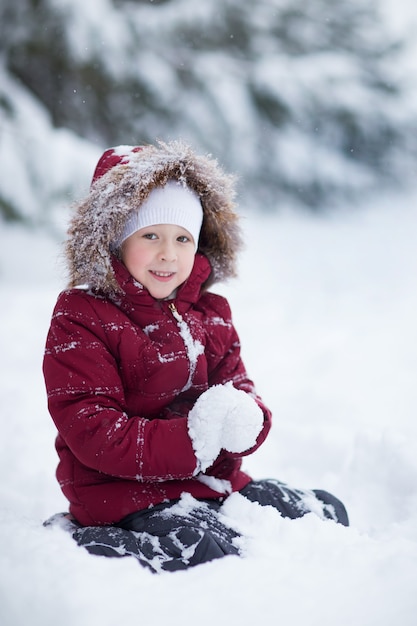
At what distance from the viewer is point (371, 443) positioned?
2.40 metres

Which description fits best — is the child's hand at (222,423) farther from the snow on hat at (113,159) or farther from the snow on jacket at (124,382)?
the snow on hat at (113,159)

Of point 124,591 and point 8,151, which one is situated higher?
point 8,151

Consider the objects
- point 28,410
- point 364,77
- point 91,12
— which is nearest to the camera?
point 28,410

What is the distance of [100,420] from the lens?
4.82 feet

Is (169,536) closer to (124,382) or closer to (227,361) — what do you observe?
(124,382)

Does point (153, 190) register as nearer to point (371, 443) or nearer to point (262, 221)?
point (371, 443)

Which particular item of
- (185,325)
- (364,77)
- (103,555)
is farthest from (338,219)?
(103,555)

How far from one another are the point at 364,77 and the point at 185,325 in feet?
18.3

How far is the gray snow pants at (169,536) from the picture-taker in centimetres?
135

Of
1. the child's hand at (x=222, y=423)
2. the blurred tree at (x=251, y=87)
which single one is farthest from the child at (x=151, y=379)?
the blurred tree at (x=251, y=87)

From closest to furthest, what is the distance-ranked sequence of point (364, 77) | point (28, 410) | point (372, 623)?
point (372, 623) < point (28, 410) < point (364, 77)

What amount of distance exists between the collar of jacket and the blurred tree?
409cm

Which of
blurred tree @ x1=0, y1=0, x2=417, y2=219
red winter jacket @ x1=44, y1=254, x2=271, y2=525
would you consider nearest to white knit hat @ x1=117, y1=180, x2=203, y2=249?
red winter jacket @ x1=44, y1=254, x2=271, y2=525

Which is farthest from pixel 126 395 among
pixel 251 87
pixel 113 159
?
pixel 251 87
